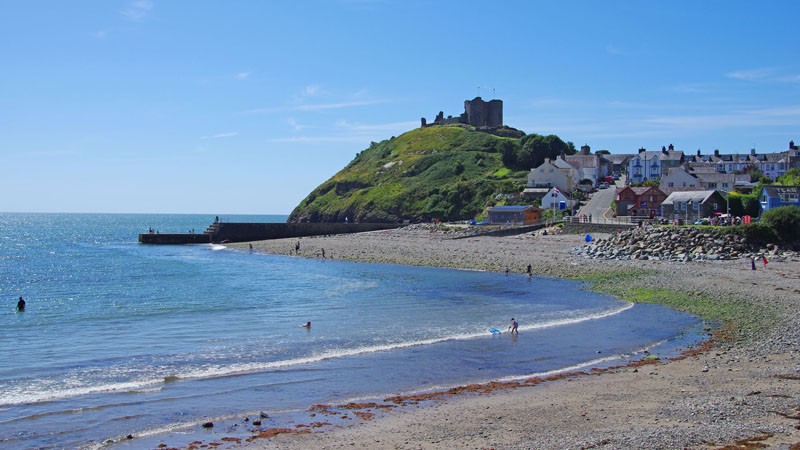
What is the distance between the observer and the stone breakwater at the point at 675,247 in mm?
48750

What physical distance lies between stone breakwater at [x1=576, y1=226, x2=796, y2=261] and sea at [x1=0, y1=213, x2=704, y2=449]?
11136 mm

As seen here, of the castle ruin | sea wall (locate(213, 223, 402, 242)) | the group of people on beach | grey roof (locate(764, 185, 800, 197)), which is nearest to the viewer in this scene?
the group of people on beach

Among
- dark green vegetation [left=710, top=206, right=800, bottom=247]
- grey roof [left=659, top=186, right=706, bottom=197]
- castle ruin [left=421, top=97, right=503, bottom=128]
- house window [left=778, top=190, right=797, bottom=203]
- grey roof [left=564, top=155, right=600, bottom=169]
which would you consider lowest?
dark green vegetation [left=710, top=206, right=800, bottom=247]

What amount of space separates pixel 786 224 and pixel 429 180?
75.9 meters

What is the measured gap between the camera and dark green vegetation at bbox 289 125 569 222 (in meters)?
106

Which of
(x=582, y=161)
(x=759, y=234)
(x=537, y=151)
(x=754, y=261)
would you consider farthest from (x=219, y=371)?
(x=582, y=161)

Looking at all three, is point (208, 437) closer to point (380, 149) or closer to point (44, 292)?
point (44, 292)

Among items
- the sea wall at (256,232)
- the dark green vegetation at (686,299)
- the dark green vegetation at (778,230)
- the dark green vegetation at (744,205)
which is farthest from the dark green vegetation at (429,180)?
the dark green vegetation at (686,299)

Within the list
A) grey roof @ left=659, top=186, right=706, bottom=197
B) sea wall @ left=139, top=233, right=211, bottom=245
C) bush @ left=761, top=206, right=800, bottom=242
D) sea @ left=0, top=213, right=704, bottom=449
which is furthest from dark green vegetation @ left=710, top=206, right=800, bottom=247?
sea wall @ left=139, top=233, right=211, bottom=245

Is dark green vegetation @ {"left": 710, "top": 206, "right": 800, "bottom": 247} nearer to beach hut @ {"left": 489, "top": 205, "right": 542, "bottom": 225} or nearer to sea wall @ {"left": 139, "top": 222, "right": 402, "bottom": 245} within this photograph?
beach hut @ {"left": 489, "top": 205, "right": 542, "bottom": 225}

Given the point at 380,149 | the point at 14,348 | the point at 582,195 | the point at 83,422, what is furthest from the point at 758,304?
the point at 380,149

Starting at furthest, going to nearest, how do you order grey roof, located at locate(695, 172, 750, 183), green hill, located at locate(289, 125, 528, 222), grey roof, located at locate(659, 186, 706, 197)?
green hill, located at locate(289, 125, 528, 222) → grey roof, located at locate(695, 172, 750, 183) → grey roof, located at locate(659, 186, 706, 197)

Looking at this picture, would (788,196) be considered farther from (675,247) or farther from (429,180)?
(429,180)

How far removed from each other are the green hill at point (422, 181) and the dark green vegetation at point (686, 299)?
2138 inches
